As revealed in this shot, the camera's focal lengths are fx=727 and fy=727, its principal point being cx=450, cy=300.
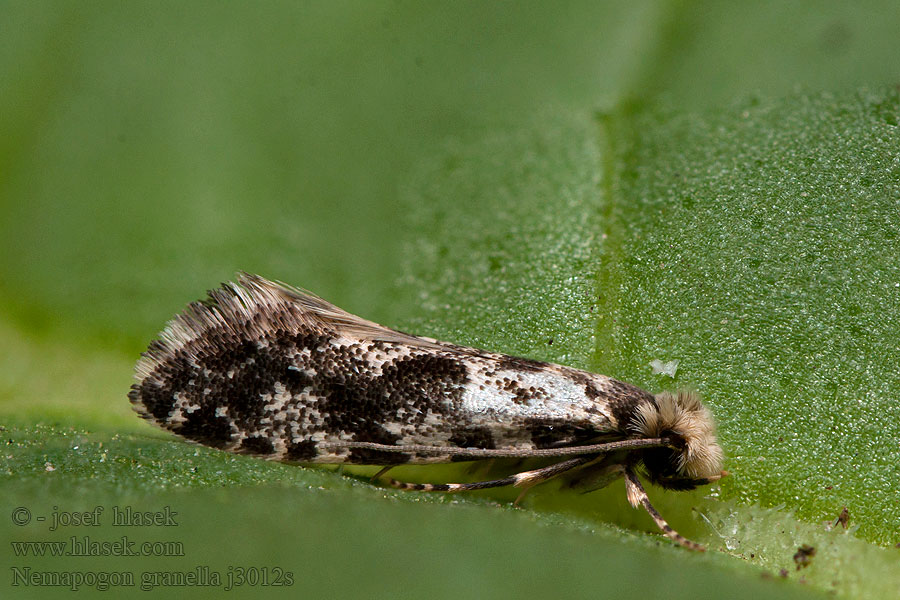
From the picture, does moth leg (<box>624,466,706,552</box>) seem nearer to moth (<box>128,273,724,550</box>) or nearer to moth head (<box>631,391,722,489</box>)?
moth (<box>128,273,724,550</box>)

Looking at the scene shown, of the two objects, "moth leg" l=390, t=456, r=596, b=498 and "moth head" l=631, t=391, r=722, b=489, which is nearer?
"moth head" l=631, t=391, r=722, b=489

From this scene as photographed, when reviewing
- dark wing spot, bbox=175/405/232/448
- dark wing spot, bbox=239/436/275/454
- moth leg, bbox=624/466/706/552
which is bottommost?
moth leg, bbox=624/466/706/552

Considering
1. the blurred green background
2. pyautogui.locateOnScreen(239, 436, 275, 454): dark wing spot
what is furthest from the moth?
the blurred green background

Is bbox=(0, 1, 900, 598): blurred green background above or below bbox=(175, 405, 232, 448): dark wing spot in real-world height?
above

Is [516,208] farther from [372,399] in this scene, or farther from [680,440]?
[680,440]

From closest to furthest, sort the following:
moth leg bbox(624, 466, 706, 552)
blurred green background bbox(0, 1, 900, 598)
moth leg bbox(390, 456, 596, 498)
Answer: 1. blurred green background bbox(0, 1, 900, 598)
2. moth leg bbox(624, 466, 706, 552)
3. moth leg bbox(390, 456, 596, 498)

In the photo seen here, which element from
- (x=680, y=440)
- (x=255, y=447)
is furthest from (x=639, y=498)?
(x=255, y=447)

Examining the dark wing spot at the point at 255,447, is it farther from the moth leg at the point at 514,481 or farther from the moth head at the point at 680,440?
the moth head at the point at 680,440

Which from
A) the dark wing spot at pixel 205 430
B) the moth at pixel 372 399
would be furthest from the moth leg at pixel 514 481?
the dark wing spot at pixel 205 430
